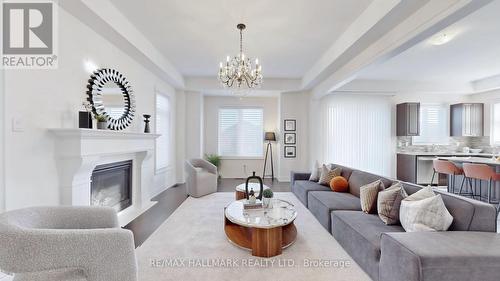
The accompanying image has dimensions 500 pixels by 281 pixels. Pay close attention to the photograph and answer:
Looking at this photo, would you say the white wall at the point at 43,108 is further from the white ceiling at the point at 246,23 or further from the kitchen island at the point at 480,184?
the kitchen island at the point at 480,184

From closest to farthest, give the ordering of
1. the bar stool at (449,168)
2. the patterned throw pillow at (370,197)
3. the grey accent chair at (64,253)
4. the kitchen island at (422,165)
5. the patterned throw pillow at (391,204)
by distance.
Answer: the grey accent chair at (64,253) < the patterned throw pillow at (391,204) < the patterned throw pillow at (370,197) < the bar stool at (449,168) < the kitchen island at (422,165)

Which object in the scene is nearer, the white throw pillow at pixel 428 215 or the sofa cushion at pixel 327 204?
the white throw pillow at pixel 428 215

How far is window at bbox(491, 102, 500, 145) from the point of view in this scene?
20.5 feet

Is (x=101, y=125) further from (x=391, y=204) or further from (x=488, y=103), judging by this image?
(x=488, y=103)

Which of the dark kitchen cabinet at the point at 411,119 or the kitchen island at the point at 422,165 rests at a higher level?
the dark kitchen cabinet at the point at 411,119

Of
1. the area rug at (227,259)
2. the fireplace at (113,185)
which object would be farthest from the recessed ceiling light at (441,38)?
the fireplace at (113,185)

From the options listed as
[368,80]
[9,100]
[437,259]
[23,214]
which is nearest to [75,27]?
[9,100]

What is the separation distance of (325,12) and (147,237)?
3754mm

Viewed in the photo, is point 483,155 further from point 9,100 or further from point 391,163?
point 9,100

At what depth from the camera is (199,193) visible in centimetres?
483

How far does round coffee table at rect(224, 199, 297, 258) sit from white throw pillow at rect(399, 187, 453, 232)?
1102 millimetres

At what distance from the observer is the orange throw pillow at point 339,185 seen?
150 inches

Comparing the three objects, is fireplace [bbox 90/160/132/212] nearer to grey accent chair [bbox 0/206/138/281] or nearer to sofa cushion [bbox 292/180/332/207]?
grey accent chair [bbox 0/206/138/281]

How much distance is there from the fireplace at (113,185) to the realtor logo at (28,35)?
1.45 m
